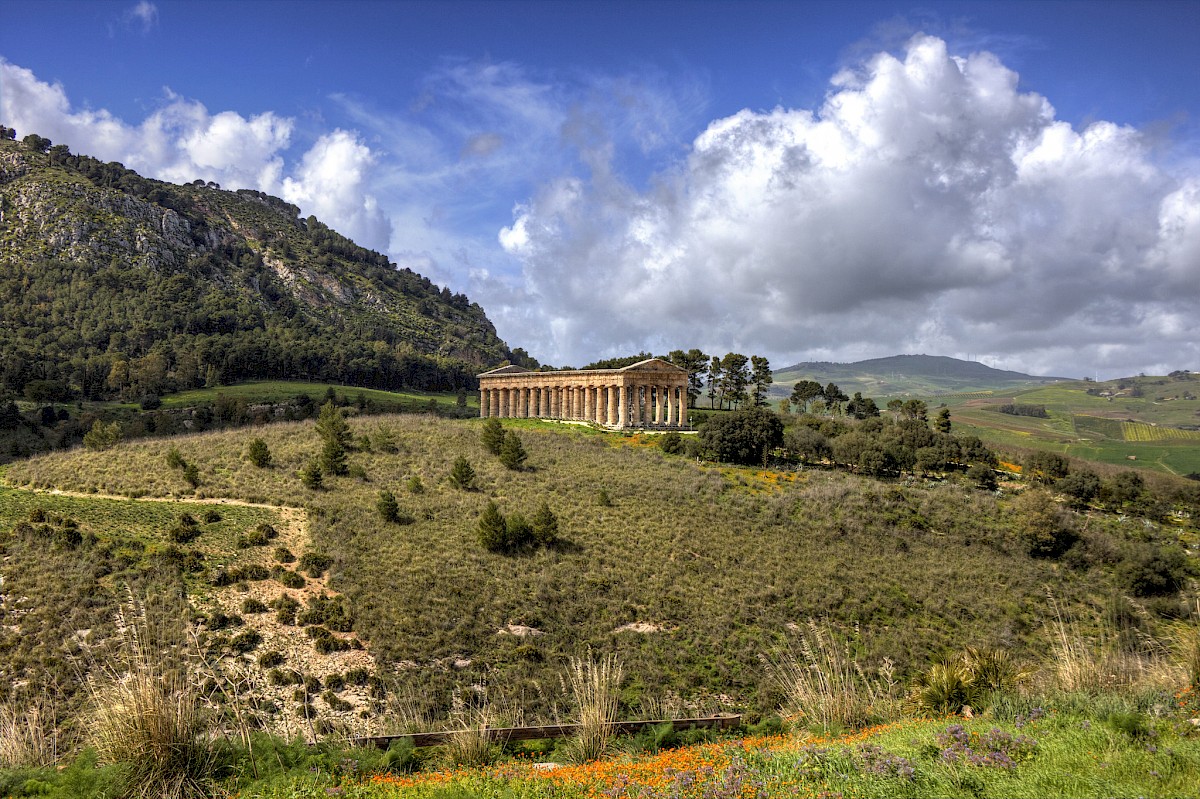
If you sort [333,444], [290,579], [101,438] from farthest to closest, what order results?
[101,438]
[333,444]
[290,579]

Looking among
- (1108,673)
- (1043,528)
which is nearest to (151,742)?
(1108,673)

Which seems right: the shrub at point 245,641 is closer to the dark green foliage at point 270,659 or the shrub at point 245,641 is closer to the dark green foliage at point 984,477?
the dark green foliage at point 270,659

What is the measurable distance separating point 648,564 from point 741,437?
25.8 metres

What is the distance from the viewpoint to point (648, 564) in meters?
32.0

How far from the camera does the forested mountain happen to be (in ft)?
299

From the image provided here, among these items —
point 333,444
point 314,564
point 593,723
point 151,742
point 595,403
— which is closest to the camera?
point 151,742

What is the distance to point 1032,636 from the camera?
94.6 ft

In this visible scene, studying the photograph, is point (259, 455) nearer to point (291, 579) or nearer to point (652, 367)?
point (291, 579)

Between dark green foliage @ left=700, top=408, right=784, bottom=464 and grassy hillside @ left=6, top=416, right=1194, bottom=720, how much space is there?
11.3ft

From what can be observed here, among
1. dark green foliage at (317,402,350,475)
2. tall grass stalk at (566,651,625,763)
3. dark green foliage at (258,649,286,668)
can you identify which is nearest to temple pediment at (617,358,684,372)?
dark green foliage at (317,402,350,475)

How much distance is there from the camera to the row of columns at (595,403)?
68.1 meters

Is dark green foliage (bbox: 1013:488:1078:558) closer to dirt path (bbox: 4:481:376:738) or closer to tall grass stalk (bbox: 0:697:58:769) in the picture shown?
dirt path (bbox: 4:481:376:738)

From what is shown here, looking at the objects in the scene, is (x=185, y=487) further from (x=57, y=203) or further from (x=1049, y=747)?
(x=57, y=203)

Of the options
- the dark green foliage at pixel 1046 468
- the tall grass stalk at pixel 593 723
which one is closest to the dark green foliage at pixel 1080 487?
the dark green foliage at pixel 1046 468
